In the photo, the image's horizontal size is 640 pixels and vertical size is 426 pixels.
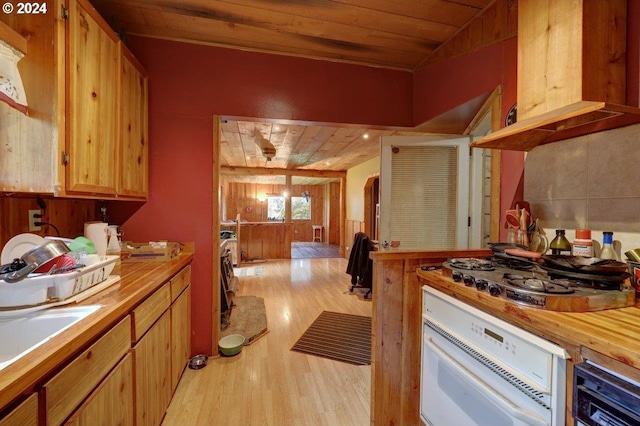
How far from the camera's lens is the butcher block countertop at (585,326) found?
648mm

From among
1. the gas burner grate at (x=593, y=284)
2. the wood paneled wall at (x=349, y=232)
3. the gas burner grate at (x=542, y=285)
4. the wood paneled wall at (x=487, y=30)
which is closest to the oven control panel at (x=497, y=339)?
the gas burner grate at (x=542, y=285)

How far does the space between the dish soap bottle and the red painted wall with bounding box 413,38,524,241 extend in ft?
1.74

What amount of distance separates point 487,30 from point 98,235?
2.79m

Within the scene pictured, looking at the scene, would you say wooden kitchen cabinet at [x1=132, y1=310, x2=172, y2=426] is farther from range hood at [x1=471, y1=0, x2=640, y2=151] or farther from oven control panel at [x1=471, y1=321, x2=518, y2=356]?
range hood at [x1=471, y1=0, x2=640, y2=151]

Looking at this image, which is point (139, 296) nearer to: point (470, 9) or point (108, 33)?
point (108, 33)

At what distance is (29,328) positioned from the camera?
0.95 metres

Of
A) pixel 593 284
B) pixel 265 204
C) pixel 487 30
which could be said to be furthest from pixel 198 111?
pixel 265 204


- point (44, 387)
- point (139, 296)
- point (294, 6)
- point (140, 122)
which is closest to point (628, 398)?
point (44, 387)

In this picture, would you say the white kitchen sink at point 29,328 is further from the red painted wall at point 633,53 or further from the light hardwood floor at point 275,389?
the red painted wall at point 633,53

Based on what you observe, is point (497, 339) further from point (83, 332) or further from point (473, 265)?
point (83, 332)

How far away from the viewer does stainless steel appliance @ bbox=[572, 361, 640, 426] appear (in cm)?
61

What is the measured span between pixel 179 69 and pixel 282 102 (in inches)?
33.2

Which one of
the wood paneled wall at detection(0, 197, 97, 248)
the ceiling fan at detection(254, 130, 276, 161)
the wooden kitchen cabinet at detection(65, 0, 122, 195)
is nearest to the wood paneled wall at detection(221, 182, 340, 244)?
the ceiling fan at detection(254, 130, 276, 161)

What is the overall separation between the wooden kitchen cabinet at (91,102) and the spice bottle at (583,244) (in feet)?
7.60
